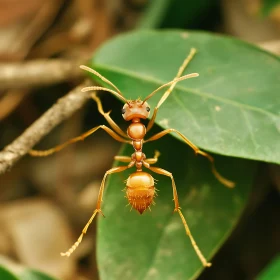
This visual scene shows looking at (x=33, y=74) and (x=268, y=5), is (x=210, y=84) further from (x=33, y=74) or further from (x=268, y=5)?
(x=33, y=74)

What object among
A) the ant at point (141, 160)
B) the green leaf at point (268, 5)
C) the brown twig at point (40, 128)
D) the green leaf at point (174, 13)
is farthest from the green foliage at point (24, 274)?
the green leaf at point (268, 5)

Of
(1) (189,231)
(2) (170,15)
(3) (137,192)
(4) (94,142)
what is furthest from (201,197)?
(2) (170,15)

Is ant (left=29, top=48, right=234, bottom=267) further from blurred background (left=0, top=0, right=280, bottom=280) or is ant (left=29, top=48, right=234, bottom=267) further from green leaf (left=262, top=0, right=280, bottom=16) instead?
green leaf (left=262, top=0, right=280, bottom=16)

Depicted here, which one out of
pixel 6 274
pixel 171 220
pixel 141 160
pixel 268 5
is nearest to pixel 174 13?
pixel 268 5

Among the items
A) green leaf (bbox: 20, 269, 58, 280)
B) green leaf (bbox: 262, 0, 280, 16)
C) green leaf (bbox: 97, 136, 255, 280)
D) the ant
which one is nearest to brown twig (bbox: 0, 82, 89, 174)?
the ant

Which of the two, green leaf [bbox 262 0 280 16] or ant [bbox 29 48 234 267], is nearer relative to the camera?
ant [bbox 29 48 234 267]

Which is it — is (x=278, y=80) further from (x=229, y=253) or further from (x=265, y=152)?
(x=229, y=253)
